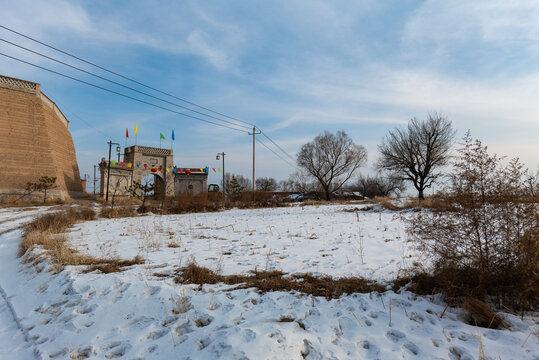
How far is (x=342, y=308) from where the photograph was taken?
3.34 metres

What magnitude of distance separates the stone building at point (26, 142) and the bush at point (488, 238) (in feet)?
111

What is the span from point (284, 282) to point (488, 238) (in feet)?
8.54

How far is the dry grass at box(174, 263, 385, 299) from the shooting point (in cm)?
382

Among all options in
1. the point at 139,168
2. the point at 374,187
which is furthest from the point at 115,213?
the point at 374,187

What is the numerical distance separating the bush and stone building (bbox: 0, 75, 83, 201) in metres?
34.0

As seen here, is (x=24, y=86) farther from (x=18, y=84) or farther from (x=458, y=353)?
(x=458, y=353)

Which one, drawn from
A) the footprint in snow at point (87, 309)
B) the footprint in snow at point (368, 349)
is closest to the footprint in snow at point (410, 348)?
the footprint in snow at point (368, 349)

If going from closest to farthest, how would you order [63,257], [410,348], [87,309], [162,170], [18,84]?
[410,348] → [87,309] → [63,257] → [18,84] → [162,170]

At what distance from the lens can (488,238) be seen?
3.32 m

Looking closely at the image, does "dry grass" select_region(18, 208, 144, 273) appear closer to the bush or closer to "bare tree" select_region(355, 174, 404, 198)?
the bush

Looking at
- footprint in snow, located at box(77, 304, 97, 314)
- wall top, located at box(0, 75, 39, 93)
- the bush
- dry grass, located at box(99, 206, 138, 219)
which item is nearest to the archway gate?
wall top, located at box(0, 75, 39, 93)

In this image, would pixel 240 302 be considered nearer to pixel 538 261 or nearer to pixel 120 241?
pixel 538 261

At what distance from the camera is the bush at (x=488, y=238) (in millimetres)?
3049

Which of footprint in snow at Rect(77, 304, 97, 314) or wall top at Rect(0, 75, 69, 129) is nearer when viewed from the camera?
footprint in snow at Rect(77, 304, 97, 314)
